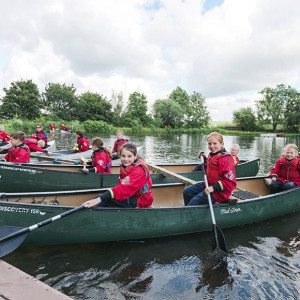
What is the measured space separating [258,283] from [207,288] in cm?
75

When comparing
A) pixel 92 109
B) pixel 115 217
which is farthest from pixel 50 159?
pixel 92 109

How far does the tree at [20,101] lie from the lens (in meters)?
40.5

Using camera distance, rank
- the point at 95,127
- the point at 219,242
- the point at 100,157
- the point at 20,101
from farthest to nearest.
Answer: the point at 20,101 → the point at 95,127 → the point at 100,157 → the point at 219,242

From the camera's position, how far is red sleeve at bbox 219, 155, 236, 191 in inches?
140

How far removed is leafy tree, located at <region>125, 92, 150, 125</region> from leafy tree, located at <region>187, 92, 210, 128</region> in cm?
1355

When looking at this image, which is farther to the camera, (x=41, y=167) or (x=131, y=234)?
(x=41, y=167)

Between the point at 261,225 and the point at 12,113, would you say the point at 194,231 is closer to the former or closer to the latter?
the point at 261,225

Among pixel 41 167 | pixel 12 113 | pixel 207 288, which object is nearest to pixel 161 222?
pixel 207 288

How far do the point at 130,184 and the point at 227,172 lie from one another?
160 cm

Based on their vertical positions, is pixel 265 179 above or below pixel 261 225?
above

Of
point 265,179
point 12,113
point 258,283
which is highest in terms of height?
point 12,113

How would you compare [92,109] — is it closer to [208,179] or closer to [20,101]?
[20,101]

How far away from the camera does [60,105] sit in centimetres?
4878

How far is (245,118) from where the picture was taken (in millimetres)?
60625
